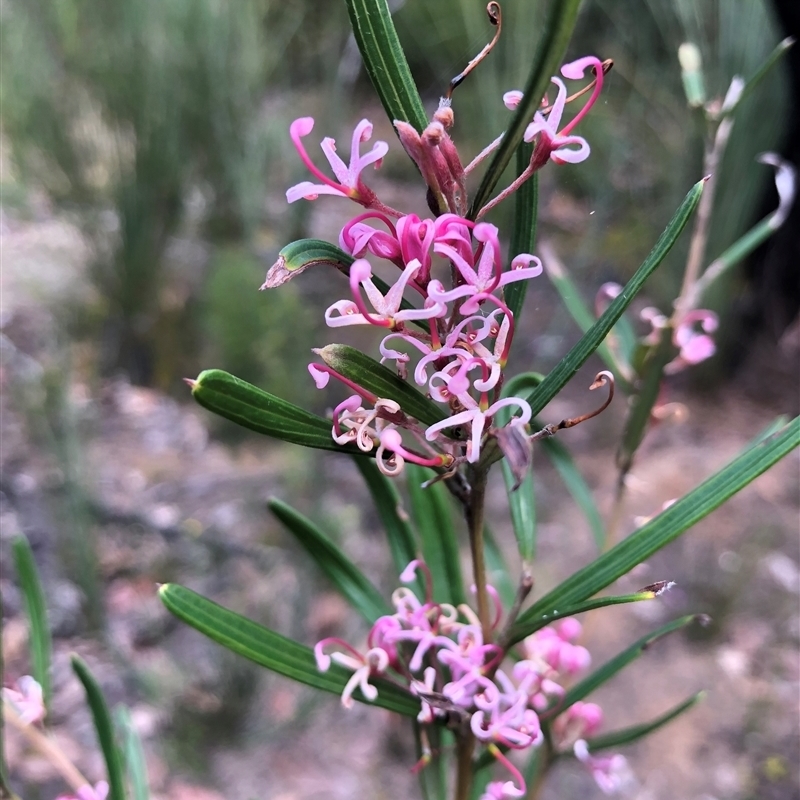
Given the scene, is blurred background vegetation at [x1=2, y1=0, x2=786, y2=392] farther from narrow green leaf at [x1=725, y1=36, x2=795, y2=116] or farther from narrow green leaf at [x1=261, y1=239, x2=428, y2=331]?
narrow green leaf at [x1=261, y1=239, x2=428, y2=331]

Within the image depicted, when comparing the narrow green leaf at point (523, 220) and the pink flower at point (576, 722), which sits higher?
the narrow green leaf at point (523, 220)

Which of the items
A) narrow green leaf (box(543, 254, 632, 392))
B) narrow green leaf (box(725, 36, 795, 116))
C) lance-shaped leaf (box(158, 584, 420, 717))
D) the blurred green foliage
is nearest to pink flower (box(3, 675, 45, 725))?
lance-shaped leaf (box(158, 584, 420, 717))

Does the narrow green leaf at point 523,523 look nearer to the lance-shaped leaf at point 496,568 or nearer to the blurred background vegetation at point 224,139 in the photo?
the lance-shaped leaf at point 496,568

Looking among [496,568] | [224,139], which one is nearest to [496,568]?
[496,568]

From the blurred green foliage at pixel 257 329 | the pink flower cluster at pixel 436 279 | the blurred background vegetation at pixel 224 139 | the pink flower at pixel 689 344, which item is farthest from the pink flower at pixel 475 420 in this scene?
the blurred green foliage at pixel 257 329

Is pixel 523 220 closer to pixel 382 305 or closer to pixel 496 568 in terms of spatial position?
pixel 382 305

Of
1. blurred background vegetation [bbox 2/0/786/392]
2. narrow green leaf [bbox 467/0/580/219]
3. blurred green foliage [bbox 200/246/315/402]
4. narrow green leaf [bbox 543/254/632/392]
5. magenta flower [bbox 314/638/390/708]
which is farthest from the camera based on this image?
blurred green foliage [bbox 200/246/315/402]

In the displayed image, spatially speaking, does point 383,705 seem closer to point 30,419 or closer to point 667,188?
point 30,419
